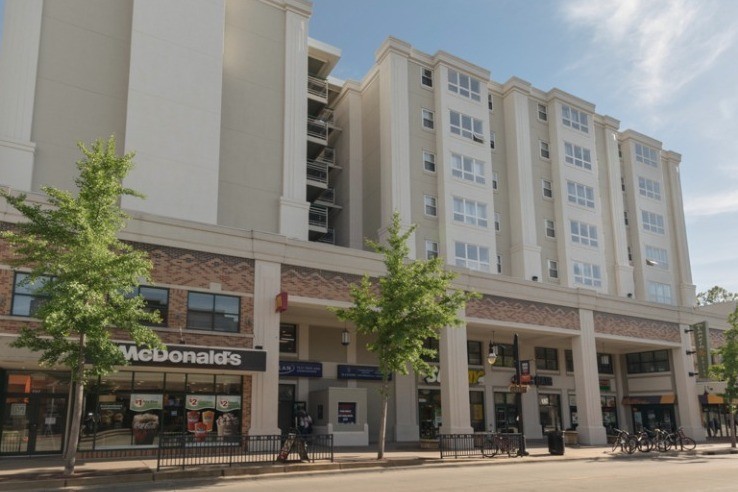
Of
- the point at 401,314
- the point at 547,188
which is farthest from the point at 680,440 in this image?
the point at 547,188

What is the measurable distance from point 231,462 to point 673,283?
41943mm

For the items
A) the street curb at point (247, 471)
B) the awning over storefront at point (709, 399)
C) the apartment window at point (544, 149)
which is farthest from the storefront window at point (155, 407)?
the awning over storefront at point (709, 399)

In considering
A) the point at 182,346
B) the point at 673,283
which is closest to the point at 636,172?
the point at 673,283

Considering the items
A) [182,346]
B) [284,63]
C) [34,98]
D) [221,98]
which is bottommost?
[182,346]

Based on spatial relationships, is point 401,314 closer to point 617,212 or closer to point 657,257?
point 617,212

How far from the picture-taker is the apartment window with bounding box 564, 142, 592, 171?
149 ft

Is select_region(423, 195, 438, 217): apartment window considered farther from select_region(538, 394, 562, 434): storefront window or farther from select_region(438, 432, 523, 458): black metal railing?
select_region(438, 432, 523, 458): black metal railing

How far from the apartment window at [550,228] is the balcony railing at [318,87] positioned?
17176 millimetres

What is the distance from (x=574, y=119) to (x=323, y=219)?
2000 centimetres

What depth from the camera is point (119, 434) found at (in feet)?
74.2

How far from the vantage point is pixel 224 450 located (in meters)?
20.0

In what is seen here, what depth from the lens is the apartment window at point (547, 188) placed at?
4412cm

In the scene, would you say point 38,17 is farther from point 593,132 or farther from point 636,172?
point 636,172

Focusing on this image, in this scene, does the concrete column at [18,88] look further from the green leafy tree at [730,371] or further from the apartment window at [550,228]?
the green leafy tree at [730,371]
